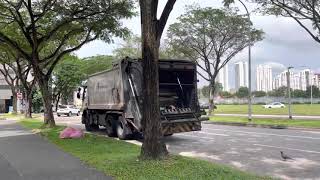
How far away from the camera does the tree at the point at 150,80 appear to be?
11.6 m

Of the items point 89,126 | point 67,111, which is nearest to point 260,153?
point 89,126

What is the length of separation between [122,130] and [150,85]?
9.28 metres

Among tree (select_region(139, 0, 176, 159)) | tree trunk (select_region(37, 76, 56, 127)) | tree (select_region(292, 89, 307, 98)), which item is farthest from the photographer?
tree (select_region(292, 89, 307, 98))

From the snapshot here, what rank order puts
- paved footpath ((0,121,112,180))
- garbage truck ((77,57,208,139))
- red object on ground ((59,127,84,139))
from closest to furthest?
paved footpath ((0,121,112,180)) → garbage truck ((77,57,208,139)) → red object on ground ((59,127,84,139))

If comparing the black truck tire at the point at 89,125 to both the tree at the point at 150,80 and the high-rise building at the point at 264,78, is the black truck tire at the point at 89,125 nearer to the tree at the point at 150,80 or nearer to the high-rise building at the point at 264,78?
the tree at the point at 150,80

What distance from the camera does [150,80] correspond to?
11.6 m

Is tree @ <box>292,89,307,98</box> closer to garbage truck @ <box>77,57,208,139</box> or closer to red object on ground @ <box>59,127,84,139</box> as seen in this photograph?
garbage truck @ <box>77,57,208,139</box>

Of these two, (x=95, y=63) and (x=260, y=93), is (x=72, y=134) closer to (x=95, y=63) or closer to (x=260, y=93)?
(x=95, y=63)

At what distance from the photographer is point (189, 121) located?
63.3 feet

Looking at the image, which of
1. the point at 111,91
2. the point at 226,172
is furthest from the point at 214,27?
the point at 226,172

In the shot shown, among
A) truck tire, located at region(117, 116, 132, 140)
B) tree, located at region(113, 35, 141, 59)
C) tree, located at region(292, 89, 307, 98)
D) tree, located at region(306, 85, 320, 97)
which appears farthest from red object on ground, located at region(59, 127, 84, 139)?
tree, located at region(306, 85, 320, 97)

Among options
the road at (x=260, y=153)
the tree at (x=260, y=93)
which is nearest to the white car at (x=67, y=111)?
the road at (x=260, y=153)

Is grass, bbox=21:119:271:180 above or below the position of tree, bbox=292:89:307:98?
below

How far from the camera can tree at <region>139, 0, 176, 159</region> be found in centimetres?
1155
